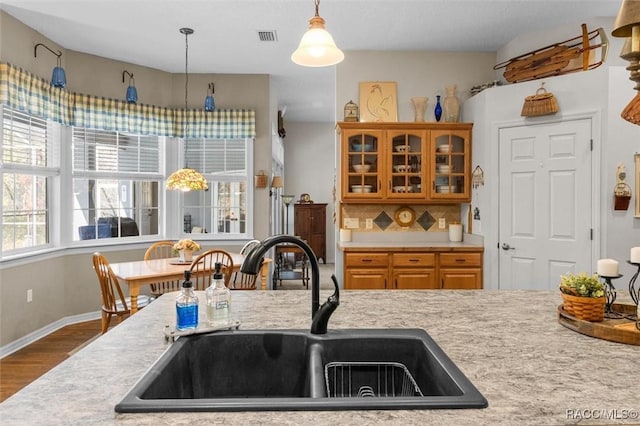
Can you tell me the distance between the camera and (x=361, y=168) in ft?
14.6

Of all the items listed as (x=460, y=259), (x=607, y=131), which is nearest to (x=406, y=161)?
(x=460, y=259)

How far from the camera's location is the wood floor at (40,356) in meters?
3.09

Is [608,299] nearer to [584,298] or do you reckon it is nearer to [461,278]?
[584,298]

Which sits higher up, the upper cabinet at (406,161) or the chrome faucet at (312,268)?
the upper cabinet at (406,161)

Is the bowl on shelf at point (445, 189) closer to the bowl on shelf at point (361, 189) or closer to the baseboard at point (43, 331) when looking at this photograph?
the bowl on shelf at point (361, 189)

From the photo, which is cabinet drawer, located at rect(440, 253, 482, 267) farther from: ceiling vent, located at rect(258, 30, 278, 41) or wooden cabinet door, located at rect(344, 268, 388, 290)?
ceiling vent, located at rect(258, 30, 278, 41)

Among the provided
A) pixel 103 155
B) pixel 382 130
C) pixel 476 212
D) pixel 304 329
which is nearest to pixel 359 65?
pixel 382 130

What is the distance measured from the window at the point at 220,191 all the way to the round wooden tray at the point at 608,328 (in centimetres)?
452

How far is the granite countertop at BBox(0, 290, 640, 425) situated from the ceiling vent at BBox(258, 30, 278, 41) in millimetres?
3188

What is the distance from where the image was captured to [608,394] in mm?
880

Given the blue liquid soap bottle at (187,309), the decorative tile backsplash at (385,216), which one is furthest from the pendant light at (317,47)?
the decorative tile backsplash at (385,216)

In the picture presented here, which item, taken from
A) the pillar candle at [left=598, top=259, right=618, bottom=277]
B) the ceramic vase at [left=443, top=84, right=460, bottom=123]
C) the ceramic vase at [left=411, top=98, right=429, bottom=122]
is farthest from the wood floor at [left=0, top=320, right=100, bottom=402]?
the ceramic vase at [left=443, top=84, right=460, bottom=123]

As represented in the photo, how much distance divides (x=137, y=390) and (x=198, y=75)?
516cm

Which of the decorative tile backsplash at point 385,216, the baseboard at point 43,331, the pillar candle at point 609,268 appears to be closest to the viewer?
the pillar candle at point 609,268
